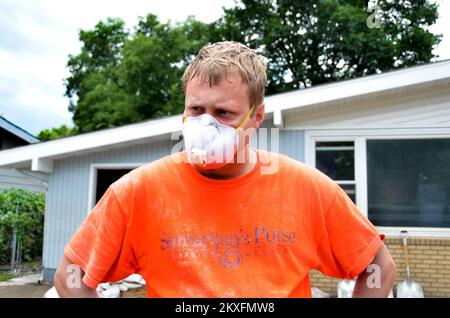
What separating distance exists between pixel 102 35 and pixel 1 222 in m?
17.1

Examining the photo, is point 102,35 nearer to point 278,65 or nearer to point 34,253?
point 278,65

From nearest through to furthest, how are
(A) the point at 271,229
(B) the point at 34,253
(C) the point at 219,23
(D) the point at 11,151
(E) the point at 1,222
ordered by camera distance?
1. (A) the point at 271,229
2. (D) the point at 11,151
3. (E) the point at 1,222
4. (B) the point at 34,253
5. (C) the point at 219,23

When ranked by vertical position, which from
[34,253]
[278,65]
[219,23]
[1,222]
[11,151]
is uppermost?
[219,23]

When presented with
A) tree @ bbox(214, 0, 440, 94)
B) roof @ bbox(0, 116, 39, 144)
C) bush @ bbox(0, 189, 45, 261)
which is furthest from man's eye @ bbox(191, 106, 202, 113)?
tree @ bbox(214, 0, 440, 94)

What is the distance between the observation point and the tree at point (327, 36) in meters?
16.2

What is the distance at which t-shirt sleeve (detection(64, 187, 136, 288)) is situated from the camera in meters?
1.26

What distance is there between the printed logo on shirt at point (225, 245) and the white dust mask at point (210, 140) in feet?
0.69

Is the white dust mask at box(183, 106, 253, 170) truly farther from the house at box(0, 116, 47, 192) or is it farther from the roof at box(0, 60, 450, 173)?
the house at box(0, 116, 47, 192)

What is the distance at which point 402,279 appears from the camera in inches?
244

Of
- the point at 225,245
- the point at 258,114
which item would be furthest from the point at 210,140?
the point at 225,245

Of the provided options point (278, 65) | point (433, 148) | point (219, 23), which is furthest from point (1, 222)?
point (219, 23)

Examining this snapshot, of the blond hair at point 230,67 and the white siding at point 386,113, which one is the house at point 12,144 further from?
the blond hair at point 230,67

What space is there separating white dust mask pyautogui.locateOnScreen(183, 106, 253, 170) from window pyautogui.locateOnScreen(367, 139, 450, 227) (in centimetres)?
550

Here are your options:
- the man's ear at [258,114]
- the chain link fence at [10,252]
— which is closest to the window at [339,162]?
the man's ear at [258,114]
